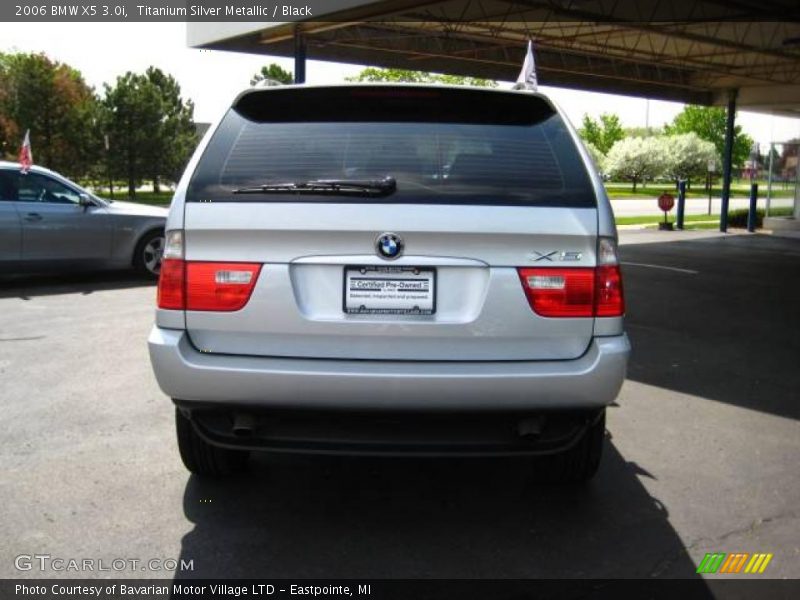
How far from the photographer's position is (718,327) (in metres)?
7.81

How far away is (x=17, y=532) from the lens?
3219 mm

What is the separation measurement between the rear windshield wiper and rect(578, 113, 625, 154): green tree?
80.2 metres

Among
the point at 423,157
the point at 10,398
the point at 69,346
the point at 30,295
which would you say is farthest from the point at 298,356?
the point at 30,295

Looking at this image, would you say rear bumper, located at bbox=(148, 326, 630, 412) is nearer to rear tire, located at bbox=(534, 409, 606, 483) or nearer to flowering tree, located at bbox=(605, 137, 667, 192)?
rear tire, located at bbox=(534, 409, 606, 483)

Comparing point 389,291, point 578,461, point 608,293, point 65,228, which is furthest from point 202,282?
point 65,228

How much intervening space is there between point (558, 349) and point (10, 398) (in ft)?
12.7

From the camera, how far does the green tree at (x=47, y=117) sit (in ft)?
114

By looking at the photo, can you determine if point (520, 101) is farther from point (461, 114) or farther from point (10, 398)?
point (10, 398)

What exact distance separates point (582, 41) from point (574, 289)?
15.7 m

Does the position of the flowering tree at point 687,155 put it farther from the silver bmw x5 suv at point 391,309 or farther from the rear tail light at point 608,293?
the silver bmw x5 suv at point 391,309

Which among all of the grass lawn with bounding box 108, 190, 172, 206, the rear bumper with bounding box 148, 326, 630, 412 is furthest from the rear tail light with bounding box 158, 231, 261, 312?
the grass lawn with bounding box 108, 190, 172, 206

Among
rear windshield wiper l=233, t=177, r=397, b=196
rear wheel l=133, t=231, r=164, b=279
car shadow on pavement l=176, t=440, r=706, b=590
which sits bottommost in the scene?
car shadow on pavement l=176, t=440, r=706, b=590

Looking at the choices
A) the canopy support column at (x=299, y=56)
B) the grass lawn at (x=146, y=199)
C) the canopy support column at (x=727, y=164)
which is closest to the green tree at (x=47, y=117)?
the grass lawn at (x=146, y=199)

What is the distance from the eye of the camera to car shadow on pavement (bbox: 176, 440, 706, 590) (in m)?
3.00
